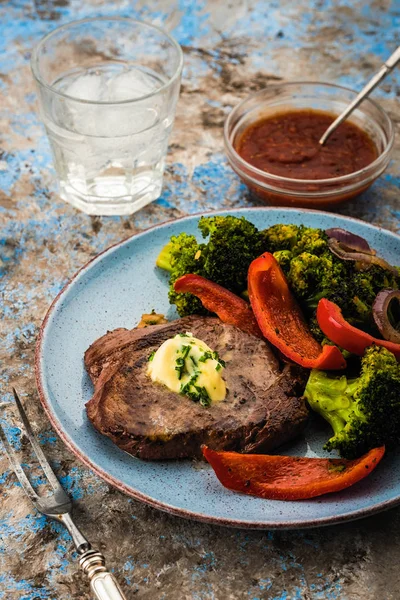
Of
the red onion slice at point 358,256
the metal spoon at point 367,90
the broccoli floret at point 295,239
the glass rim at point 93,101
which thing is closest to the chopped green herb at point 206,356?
the broccoli floret at point 295,239

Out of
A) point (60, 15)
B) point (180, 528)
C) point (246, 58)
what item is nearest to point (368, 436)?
point (180, 528)

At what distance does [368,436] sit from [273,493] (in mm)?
500

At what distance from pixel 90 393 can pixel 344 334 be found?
1.27 metres

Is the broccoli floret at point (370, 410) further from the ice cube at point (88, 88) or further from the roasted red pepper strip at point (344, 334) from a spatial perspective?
the ice cube at point (88, 88)

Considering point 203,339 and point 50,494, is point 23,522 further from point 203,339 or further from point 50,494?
point 203,339

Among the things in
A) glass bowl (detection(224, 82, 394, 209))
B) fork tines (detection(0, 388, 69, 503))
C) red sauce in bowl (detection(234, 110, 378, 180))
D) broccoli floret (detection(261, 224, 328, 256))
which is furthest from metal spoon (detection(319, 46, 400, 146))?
fork tines (detection(0, 388, 69, 503))

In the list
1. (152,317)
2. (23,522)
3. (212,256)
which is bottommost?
(23,522)

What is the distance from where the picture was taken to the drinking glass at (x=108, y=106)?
4809 mm

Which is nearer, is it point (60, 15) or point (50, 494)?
point (50, 494)

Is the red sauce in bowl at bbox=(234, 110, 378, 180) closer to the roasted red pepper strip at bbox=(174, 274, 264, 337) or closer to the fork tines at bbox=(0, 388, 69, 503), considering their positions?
the roasted red pepper strip at bbox=(174, 274, 264, 337)

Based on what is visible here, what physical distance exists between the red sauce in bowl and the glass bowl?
0.08m

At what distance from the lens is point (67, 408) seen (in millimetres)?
3479

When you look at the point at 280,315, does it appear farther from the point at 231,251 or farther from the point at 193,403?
the point at 193,403

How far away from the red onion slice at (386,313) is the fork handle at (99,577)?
164cm
